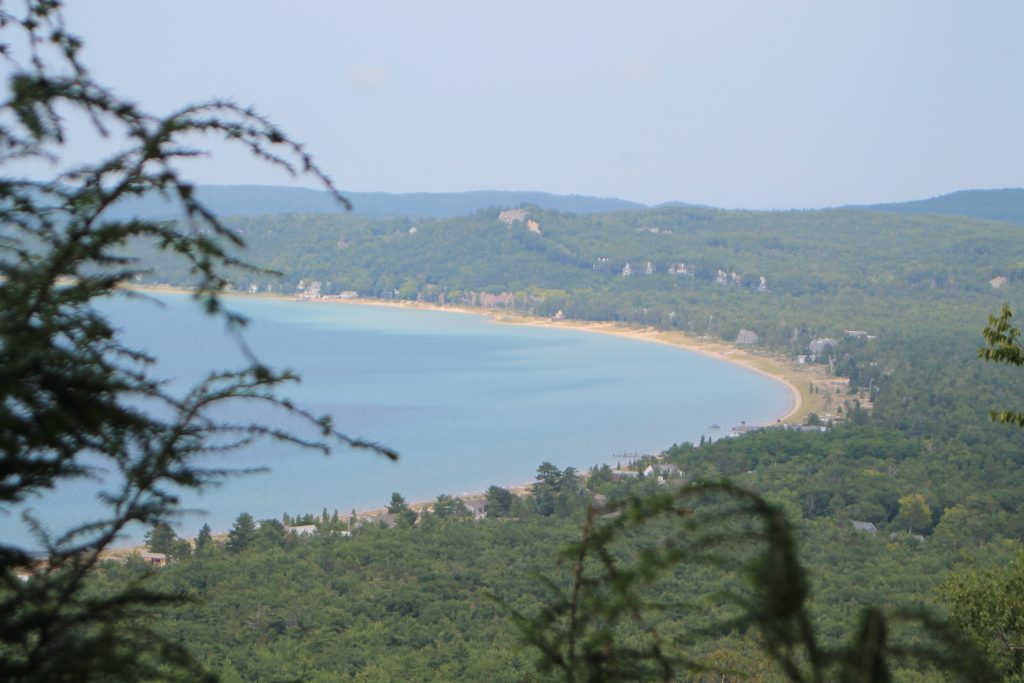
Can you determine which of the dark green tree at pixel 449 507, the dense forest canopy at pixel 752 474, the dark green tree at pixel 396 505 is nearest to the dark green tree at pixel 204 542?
the dense forest canopy at pixel 752 474

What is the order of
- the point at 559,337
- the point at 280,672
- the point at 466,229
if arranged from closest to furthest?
the point at 280,672, the point at 559,337, the point at 466,229

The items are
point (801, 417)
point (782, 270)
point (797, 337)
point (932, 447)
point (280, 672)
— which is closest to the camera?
point (280, 672)

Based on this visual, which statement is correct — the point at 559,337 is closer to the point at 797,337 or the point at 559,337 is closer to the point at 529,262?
the point at 797,337

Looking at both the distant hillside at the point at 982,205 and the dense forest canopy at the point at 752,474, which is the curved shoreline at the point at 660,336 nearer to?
the dense forest canopy at the point at 752,474

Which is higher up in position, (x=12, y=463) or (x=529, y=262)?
(x=12, y=463)

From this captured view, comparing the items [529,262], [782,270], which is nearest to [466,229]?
[529,262]
